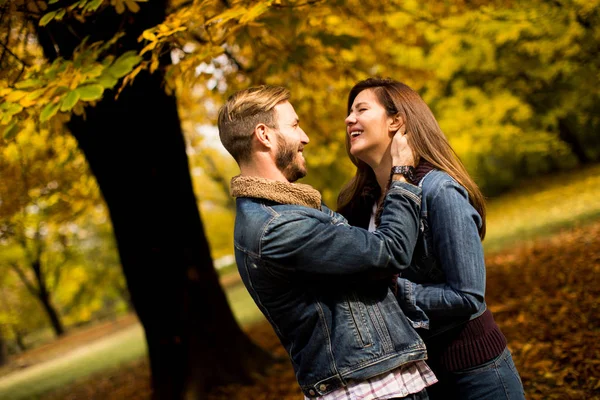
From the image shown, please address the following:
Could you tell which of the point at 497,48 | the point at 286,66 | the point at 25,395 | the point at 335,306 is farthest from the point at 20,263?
the point at 335,306

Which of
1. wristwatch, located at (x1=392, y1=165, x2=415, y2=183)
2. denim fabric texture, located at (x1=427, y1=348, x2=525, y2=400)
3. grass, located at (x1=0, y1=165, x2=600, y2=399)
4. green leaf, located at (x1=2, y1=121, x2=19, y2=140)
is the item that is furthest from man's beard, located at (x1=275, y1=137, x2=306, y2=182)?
grass, located at (x1=0, y1=165, x2=600, y2=399)

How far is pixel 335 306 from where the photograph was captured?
1.95 meters

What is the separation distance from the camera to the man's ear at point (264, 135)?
6.91 feet

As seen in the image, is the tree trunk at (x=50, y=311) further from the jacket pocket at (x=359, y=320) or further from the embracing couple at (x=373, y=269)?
the jacket pocket at (x=359, y=320)

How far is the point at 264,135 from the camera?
2113mm

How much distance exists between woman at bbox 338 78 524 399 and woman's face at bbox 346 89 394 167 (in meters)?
0.01

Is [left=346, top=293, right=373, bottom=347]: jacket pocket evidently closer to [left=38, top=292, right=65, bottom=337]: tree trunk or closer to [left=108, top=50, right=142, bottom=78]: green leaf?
[left=108, top=50, right=142, bottom=78]: green leaf

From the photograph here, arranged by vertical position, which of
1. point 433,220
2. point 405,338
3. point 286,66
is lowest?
point 405,338

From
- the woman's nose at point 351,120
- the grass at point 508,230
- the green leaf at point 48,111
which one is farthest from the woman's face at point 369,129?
the grass at point 508,230

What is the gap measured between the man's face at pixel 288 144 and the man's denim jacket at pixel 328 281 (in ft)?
0.43

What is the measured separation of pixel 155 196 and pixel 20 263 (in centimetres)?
2441

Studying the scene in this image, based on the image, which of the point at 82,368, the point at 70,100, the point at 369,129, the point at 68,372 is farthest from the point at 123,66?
the point at 68,372

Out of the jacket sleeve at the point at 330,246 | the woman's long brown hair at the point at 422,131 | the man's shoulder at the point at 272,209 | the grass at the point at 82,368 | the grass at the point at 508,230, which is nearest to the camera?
the jacket sleeve at the point at 330,246

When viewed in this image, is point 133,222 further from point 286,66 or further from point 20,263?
point 20,263
